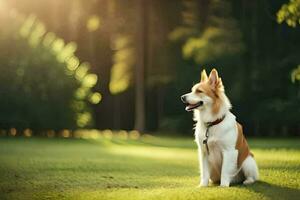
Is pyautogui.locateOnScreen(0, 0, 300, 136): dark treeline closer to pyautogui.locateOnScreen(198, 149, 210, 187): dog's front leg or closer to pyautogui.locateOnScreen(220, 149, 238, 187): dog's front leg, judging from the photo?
pyautogui.locateOnScreen(198, 149, 210, 187): dog's front leg

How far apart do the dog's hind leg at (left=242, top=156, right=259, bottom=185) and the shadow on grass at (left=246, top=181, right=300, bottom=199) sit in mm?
107

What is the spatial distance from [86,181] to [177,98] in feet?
76.0

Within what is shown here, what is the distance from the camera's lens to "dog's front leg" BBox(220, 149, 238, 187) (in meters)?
9.55

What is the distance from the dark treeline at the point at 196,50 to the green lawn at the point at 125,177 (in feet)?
46.2

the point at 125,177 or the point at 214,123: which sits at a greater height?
the point at 214,123

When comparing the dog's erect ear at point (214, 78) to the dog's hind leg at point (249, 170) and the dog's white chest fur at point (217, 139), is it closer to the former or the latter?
the dog's white chest fur at point (217, 139)

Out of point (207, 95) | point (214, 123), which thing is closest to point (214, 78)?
point (207, 95)

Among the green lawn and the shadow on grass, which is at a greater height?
the shadow on grass

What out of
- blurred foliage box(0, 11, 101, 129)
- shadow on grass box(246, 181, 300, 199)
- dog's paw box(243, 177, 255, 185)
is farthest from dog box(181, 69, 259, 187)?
blurred foliage box(0, 11, 101, 129)

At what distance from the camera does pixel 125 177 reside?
40.8 feet

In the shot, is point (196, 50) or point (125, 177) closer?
point (125, 177)

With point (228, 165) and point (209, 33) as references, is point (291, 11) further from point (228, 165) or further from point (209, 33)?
point (209, 33)

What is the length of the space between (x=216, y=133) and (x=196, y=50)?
2389 cm

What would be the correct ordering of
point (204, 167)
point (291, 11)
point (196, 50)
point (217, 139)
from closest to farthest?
point (217, 139) < point (204, 167) < point (291, 11) < point (196, 50)
